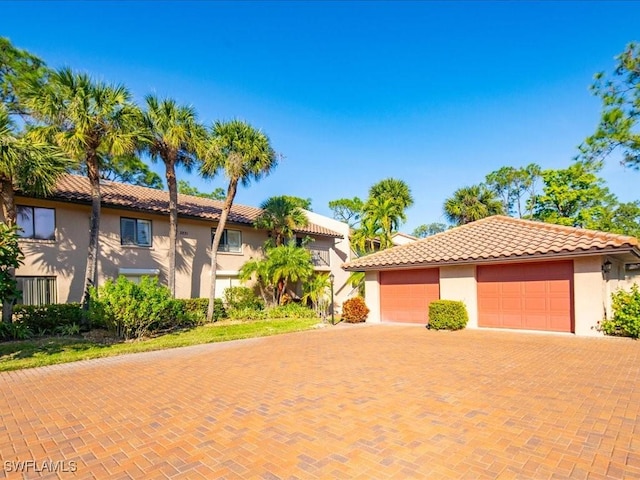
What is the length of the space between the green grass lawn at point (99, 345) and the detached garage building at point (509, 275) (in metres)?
4.63

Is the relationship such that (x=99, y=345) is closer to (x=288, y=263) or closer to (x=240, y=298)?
(x=240, y=298)

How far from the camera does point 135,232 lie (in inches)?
690

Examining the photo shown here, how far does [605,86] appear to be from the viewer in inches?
672

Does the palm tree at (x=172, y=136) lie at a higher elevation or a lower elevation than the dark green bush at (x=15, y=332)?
higher

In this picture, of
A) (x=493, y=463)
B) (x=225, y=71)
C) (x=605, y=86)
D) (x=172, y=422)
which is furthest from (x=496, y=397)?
(x=605, y=86)

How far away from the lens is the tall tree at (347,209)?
166ft

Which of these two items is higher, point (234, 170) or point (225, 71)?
point (225, 71)

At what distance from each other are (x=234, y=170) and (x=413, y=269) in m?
9.81

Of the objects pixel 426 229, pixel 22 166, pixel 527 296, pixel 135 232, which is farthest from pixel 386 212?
pixel 426 229

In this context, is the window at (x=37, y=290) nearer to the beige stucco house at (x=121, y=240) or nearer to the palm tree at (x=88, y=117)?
the beige stucco house at (x=121, y=240)

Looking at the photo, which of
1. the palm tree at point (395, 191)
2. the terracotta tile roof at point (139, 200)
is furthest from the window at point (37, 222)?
the palm tree at point (395, 191)

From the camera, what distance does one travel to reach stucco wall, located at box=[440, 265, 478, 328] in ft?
46.5

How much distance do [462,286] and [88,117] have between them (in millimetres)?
15702

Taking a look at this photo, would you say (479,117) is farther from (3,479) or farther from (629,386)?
(3,479)
